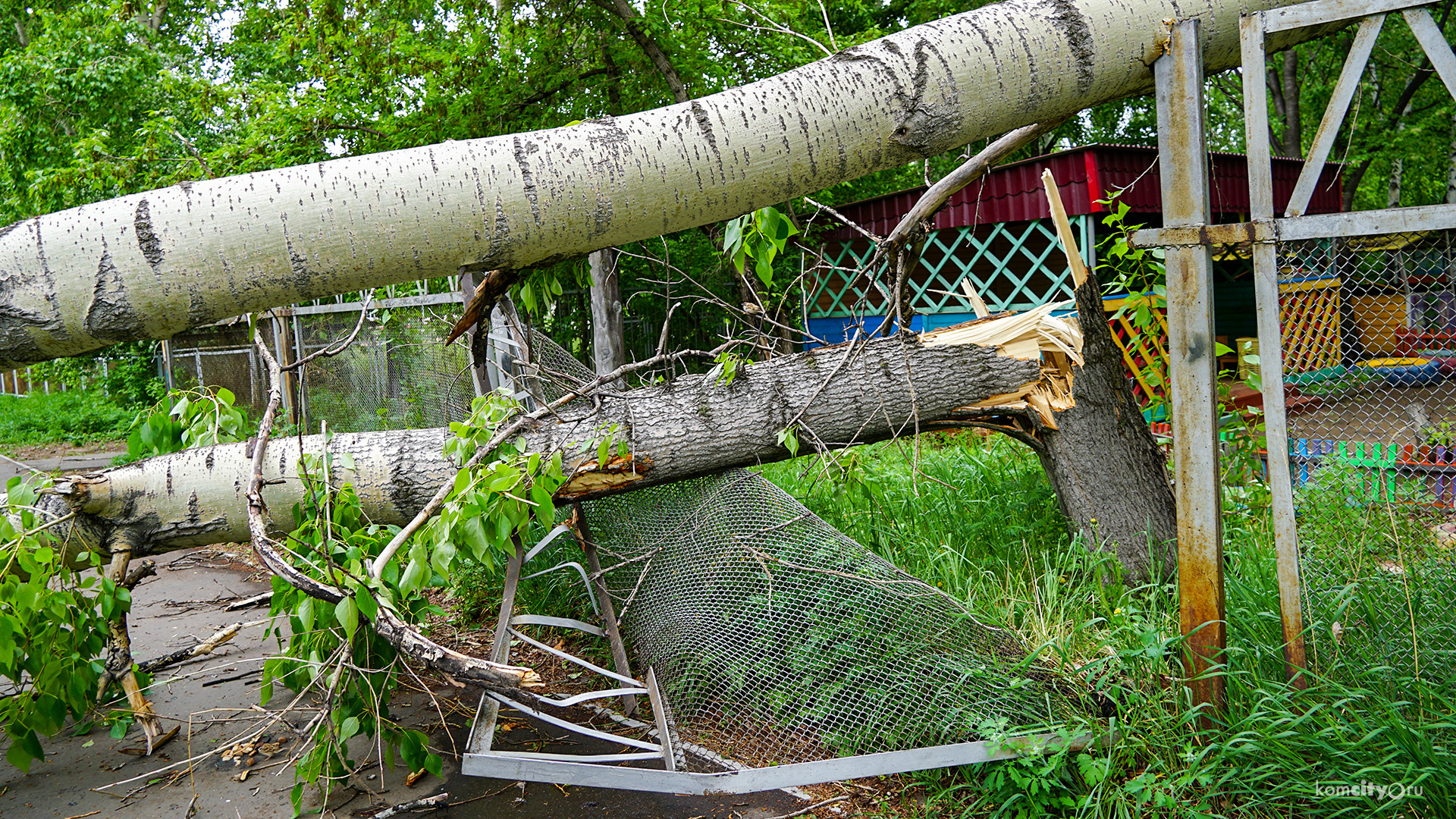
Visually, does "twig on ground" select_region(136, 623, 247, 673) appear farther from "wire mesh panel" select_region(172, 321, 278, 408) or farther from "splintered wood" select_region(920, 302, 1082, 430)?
"wire mesh panel" select_region(172, 321, 278, 408)

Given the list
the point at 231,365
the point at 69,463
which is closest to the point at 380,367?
the point at 231,365

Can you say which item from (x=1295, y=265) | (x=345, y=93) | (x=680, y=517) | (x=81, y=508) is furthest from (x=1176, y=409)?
(x=345, y=93)

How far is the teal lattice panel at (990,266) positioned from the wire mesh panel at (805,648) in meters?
4.86

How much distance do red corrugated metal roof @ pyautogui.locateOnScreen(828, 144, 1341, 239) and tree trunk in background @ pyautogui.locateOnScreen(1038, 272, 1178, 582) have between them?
10.3 ft

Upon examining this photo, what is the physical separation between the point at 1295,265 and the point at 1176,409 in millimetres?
558

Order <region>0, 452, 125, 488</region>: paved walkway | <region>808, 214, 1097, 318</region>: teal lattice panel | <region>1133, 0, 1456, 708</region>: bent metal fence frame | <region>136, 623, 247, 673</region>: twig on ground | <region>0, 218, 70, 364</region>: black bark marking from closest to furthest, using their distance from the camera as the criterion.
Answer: <region>0, 218, 70, 364</region>: black bark marking → <region>1133, 0, 1456, 708</region>: bent metal fence frame → <region>136, 623, 247, 673</region>: twig on ground → <region>808, 214, 1097, 318</region>: teal lattice panel → <region>0, 452, 125, 488</region>: paved walkway

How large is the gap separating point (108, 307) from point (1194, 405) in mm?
2604

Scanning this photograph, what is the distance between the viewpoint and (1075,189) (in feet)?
24.6

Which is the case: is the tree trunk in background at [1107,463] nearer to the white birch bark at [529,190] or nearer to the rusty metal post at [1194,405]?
the rusty metal post at [1194,405]

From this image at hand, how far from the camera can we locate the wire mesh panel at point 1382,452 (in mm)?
2361

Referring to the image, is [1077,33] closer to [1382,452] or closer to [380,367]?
[1382,452]

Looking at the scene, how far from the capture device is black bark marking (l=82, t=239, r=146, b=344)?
1.38 metres

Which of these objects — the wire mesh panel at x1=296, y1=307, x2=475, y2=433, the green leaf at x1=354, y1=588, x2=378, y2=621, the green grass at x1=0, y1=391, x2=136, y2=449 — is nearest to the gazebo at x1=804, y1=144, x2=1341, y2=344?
the wire mesh panel at x1=296, y1=307, x2=475, y2=433

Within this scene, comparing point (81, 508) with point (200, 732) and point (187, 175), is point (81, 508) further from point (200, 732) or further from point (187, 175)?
point (187, 175)
